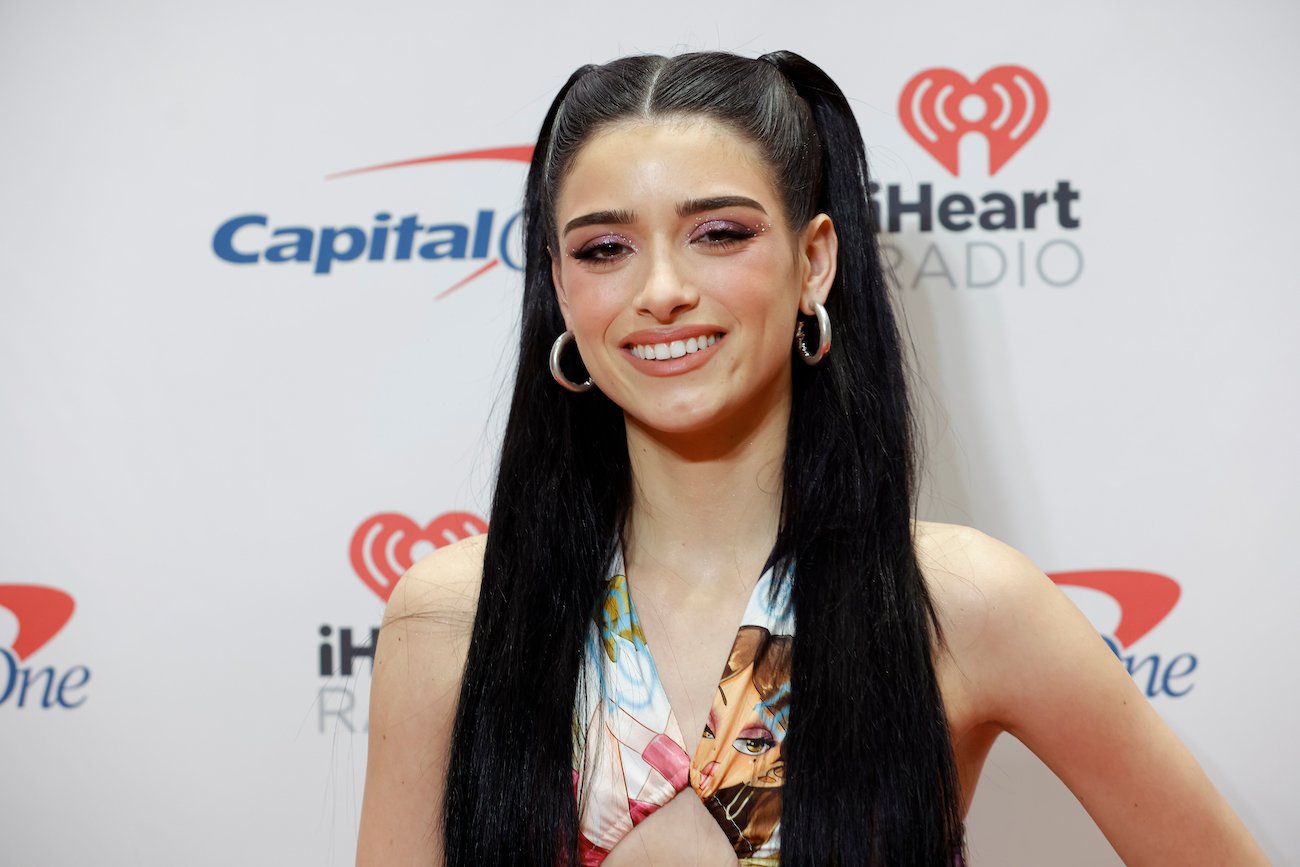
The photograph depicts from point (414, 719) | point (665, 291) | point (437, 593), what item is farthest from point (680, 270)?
point (414, 719)

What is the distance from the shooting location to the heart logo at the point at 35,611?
240 centimetres

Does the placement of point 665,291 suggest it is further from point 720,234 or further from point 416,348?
point 416,348

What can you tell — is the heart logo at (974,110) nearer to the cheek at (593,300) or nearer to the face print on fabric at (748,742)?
the cheek at (593,300)

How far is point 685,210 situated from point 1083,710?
0.86m

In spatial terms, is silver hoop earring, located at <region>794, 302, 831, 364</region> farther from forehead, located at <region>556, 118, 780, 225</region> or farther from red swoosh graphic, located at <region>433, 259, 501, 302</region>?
red swoosh graphic, located at <region>433, 259, 501, 302</region>

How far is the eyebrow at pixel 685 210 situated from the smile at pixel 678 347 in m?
0.16

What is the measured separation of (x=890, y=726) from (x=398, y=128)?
1.36 m

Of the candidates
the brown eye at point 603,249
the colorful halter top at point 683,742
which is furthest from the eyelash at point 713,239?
the colorful halter top at point 683,742

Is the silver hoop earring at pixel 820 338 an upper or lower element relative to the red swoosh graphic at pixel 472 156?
lower

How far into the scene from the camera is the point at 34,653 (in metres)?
2.42

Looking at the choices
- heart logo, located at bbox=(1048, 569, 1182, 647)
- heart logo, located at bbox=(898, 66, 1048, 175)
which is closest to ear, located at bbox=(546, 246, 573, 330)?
heart logo, located at bbox=(898, 66, 1048, 175)

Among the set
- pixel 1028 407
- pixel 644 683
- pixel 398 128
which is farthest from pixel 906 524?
pixel 398 128

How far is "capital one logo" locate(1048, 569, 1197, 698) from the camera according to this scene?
7.48 feet

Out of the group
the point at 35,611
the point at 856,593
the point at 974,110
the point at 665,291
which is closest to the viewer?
the point at 665,291
